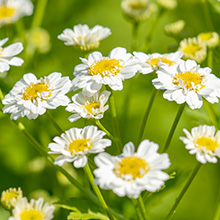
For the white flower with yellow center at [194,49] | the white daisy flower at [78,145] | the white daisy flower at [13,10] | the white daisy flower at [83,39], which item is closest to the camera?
the white daisy flower at [78,145]

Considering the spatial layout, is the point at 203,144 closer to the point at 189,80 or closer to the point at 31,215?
the point at 189,80

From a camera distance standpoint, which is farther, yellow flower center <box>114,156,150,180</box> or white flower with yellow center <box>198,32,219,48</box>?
white flower with yellow center <box>198,32,219,48</box>

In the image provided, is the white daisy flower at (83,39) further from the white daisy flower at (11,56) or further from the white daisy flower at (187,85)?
the white daisy flower at (187,85)

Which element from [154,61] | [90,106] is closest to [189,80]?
[154,61]

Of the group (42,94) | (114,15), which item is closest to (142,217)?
(42,94)

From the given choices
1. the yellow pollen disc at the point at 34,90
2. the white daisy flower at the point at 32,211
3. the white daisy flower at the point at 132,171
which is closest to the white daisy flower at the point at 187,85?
the white daisy flower at the point at 132,171

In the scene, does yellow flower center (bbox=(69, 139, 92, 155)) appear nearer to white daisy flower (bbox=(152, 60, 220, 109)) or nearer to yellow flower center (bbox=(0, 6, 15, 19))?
white daisy flower (bbox=(152, 60, 220, 109))

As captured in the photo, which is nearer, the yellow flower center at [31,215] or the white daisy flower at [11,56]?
the yellow flower center at [31,215]

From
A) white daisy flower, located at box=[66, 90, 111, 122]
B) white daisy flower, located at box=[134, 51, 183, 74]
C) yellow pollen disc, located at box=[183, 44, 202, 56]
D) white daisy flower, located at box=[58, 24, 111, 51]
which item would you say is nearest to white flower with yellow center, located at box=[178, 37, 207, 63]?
yellow pollen disc, located at box=[183, 44, 202, 56]
